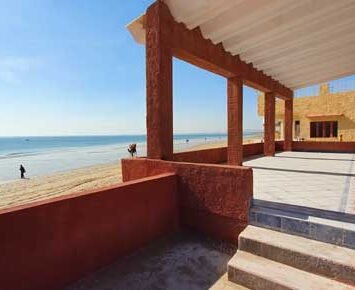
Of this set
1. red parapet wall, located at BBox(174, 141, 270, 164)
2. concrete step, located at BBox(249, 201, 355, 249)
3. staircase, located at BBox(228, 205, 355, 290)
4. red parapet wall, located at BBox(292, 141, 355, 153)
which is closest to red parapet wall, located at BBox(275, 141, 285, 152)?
red parapet wall, located at BBox(292, 141, 355, 153)

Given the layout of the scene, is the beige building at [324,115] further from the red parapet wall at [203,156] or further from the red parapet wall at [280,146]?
the red parapet wall at [203,156]

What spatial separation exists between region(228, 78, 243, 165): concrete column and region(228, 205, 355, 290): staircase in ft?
14.8

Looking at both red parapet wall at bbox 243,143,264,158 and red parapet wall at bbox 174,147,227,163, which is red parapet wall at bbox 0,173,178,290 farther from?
red parapet wall at bbox 243,143,264,158

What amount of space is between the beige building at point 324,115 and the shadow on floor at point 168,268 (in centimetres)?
2010

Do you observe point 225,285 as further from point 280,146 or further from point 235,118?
point 280,146

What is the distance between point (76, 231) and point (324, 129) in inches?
889

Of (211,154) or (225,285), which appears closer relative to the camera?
(225,285)

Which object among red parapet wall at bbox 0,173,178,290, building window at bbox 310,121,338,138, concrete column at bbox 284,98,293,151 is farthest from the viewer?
building window at bbox 310,121,338,138

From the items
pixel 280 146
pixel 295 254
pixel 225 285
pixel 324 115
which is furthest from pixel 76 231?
pixel 324 115

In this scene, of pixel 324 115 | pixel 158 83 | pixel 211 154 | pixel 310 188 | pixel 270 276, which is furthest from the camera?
pixel 324 115

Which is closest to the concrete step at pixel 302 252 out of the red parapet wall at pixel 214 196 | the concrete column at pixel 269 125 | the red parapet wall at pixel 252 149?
the red parapet wall at pixel 214 196

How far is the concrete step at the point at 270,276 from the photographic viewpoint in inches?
96.4

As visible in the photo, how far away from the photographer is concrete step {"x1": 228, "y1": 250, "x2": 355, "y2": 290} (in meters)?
2.45

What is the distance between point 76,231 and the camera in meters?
2.89
